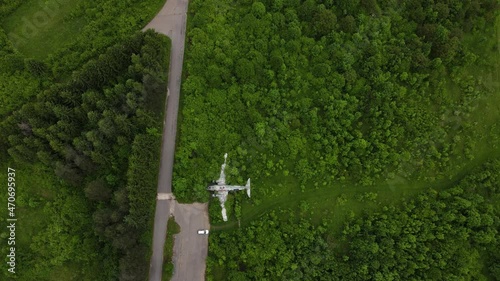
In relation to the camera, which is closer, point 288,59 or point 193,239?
point 193,239

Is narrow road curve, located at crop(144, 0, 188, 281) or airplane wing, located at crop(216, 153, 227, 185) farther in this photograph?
airplane wing, located at crop(216, 153, 227, 185)

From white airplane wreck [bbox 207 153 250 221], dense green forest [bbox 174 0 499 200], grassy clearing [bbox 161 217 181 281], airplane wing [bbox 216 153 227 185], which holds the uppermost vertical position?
dense green forest [bbox 174 0 499 200]

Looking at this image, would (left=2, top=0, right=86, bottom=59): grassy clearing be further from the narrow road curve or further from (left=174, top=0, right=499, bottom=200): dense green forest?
(left=174, top=0, right=499, bottom=200): dense green forest

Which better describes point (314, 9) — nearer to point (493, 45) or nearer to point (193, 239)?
point (493, 45)

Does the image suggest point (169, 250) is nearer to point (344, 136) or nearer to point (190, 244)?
point (190, 244)

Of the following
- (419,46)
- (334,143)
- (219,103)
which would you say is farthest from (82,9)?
(419,46)

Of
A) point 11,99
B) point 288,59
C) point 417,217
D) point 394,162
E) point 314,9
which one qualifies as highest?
point 314,9

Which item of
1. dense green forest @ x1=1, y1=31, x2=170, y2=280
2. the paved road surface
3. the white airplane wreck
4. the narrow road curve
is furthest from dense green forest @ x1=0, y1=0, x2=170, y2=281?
the white airplane wreck
